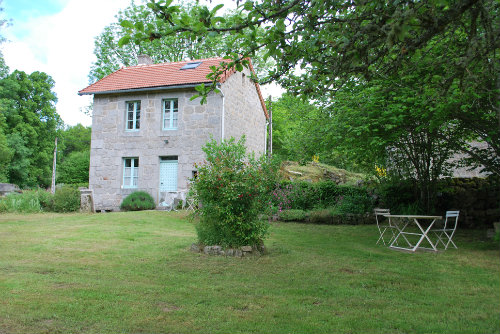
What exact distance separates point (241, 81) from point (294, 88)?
1564 cm

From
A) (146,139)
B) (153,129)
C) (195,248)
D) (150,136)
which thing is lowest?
(195,248)

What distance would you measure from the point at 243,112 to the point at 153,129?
5.00 meters

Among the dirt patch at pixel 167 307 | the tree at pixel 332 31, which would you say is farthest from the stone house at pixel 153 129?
the dirt patch at pixel 167 307

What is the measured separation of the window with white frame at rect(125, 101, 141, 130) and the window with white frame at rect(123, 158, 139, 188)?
159 centimetres

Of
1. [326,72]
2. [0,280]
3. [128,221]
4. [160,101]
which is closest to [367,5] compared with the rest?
[326,72]

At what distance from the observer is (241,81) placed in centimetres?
1958

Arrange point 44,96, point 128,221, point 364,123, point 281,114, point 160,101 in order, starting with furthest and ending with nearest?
point 44,96 → point 281,114 → point 160,101 → point 128,221 → point 364,123

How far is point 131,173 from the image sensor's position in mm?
17578

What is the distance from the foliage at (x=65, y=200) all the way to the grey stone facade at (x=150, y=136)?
220 centimetres

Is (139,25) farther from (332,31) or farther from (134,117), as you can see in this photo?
(134,117)

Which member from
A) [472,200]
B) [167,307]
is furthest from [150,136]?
[167,307]

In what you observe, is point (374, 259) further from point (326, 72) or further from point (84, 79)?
point (84, 79)

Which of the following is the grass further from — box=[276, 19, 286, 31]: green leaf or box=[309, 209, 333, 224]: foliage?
box=[309, 209, 333, 224]: foliage

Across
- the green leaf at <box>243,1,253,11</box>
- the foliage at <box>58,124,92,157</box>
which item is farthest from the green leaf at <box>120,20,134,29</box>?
the foliage at <box>58,124,92,157</box>
